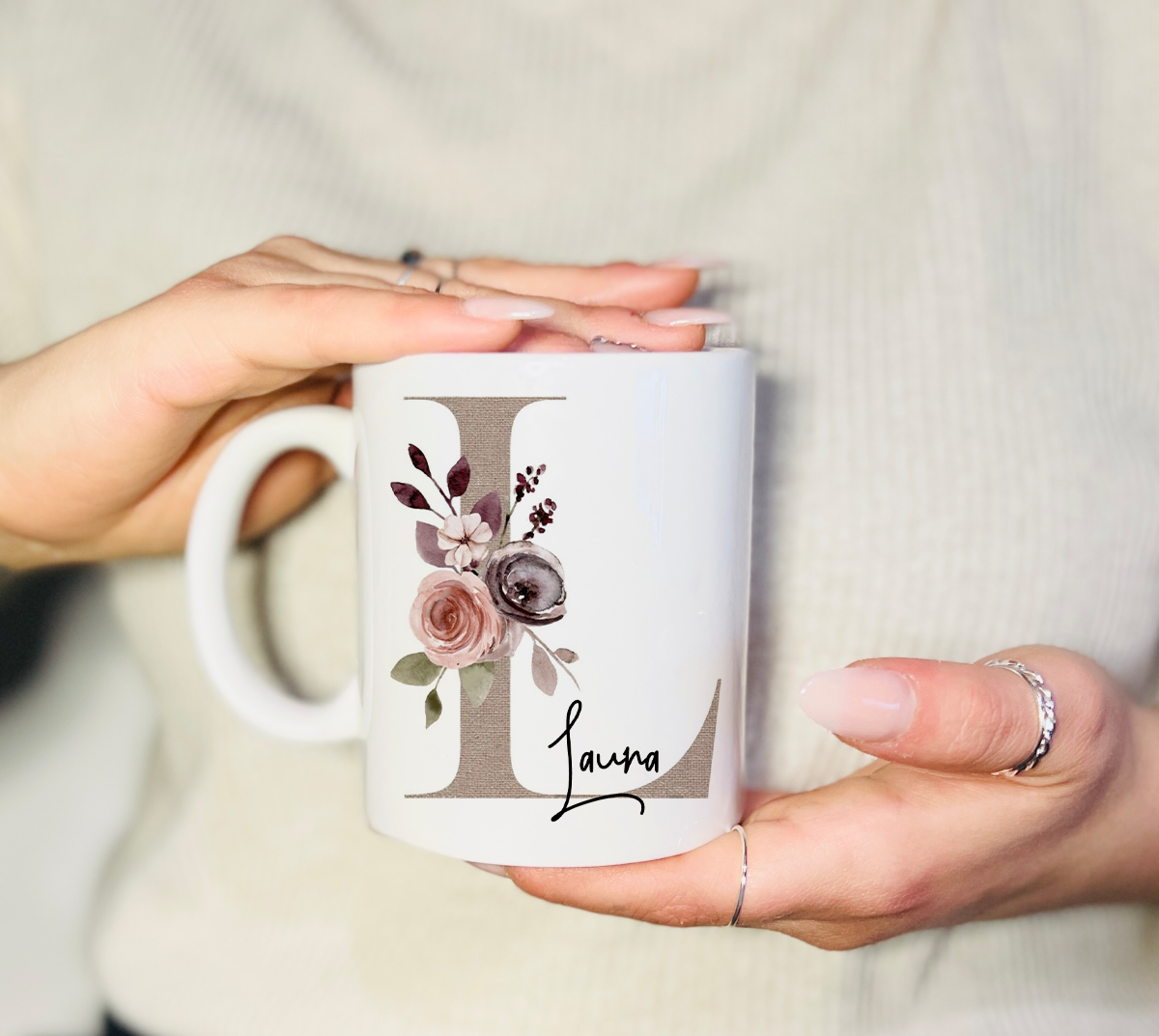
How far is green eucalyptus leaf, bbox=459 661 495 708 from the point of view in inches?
23.7

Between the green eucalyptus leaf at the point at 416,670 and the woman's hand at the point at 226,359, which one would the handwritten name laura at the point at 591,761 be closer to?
the green eucalyptus leaf at the point at 416,670

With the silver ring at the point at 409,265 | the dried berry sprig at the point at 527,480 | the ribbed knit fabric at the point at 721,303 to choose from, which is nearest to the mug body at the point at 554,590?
the dried berry sprig at the point at 527,480

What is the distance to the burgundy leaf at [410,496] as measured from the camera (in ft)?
1.98

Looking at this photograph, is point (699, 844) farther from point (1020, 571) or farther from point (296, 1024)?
point (296, 1024)

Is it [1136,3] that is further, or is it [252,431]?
[1136,3]

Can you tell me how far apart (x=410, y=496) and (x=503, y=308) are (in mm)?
122

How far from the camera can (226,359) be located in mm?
677

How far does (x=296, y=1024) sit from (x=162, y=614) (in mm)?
407

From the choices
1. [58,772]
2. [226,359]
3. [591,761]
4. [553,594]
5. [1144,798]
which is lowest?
[58,772]

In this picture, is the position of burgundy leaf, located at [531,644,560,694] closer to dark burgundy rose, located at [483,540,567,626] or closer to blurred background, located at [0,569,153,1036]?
dark burgundy rose, located at [483,540,567,626]

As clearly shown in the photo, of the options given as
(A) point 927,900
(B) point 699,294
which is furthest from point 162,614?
(A) point 927,900

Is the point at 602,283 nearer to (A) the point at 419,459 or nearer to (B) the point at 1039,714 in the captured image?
(A) the point at 419,459

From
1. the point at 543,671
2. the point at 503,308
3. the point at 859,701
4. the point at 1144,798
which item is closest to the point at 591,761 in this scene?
the point at 543,671

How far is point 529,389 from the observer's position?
0.58 m
